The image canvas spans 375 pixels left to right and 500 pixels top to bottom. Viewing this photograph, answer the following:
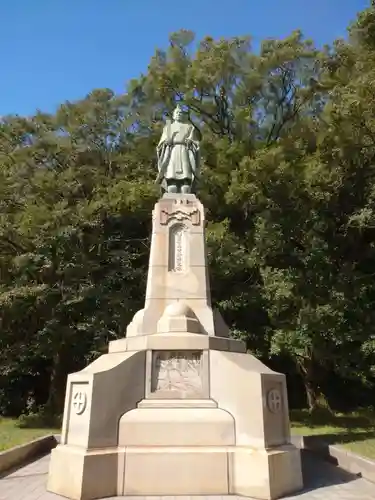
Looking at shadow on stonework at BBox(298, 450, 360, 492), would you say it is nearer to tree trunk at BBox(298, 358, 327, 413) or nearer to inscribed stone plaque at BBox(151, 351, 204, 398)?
inscribed stone plaque at BBox(151, 351, 204, 398)

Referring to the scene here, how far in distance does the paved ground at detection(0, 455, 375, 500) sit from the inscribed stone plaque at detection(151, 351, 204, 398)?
1.70m

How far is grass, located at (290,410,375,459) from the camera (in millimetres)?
11534

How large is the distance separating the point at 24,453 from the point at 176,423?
173 inches

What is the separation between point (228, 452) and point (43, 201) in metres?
15.8

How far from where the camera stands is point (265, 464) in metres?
6.88

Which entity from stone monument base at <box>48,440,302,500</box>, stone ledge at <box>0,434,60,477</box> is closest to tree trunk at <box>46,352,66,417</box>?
stone ledge at <box>0,434,60,477</box>

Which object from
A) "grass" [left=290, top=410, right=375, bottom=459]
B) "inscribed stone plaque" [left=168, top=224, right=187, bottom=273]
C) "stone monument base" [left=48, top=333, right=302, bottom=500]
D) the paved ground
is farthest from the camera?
"grass" [left=290, top=410, right=375, bottom=459]

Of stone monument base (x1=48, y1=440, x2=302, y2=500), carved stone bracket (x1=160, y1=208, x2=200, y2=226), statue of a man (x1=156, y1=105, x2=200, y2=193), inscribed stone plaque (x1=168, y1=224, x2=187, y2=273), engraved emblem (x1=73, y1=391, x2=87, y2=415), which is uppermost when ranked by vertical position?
statue of a man (x1=156, y1=105, x2=200, y2=193)

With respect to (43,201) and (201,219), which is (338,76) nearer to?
(201,219)

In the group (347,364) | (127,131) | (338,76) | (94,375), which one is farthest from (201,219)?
(127,131)

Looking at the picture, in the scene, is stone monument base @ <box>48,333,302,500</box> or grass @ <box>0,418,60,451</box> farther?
grass @ <box>0,418,60,451</box>

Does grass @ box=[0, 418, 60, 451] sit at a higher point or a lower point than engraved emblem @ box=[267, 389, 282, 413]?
lower

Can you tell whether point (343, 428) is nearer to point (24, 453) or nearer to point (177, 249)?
point (177, 249)

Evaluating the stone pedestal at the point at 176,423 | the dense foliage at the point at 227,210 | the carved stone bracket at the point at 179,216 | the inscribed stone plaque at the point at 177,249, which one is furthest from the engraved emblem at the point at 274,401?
the dense foliage at the point at 227,210
